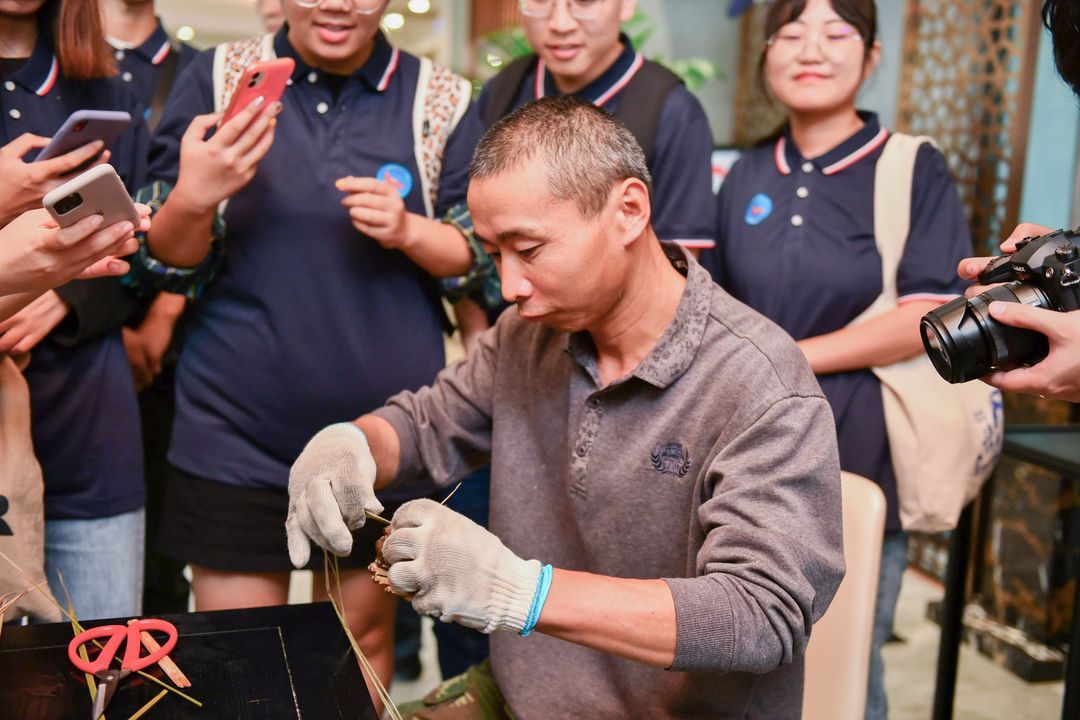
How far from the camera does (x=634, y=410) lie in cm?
129

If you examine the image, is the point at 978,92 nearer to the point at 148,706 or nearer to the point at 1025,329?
the point at 1025,329

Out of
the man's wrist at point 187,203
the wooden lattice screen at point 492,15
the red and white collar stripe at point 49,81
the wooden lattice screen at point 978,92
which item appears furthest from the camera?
the wooden lattice screen at point 492,15

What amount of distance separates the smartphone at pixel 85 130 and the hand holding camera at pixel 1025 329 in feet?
3.54

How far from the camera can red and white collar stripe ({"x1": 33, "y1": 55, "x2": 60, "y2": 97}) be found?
5.31ft

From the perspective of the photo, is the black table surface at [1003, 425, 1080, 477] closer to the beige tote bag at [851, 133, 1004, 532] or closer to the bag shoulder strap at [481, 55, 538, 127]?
the beige tote bag at [851, 133, 1004, 532]

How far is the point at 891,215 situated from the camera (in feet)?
6.15

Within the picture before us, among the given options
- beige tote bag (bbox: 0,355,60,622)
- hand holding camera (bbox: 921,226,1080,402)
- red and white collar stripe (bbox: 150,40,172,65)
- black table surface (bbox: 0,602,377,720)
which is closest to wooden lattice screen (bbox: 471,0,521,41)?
red and white collar stripe (bbox: 150,40,172,65)

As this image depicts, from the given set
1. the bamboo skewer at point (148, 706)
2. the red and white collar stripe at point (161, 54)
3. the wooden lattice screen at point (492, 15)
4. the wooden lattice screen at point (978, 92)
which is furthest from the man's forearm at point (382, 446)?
the wooden lattice screen at point (492, 15)

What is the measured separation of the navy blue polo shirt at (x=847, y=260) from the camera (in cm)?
187

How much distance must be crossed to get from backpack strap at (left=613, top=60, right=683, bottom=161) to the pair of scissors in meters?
1.15

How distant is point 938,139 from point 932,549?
144 cm

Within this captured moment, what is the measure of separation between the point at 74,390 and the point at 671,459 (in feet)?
3.25

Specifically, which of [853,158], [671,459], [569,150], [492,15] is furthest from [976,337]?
[492,15]

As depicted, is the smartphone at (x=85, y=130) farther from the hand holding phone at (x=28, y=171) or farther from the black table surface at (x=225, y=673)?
the black table surface at (x=225, y=673)
